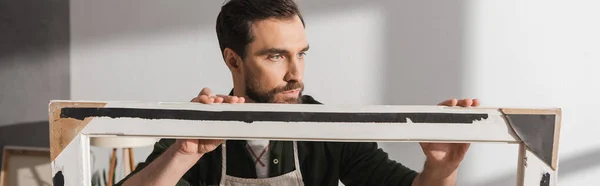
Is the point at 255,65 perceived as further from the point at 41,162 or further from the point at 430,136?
the point at 41,162

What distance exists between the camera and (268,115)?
0.63 metres

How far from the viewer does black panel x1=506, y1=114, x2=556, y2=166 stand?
63cm

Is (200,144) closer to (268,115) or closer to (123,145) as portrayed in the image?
(268,115)

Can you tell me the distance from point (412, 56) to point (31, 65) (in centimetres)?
139

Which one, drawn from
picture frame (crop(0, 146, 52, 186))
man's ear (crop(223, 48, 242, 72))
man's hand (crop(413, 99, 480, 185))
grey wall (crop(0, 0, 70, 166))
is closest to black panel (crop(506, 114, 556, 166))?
man's hand (crop(413, 99, 480, 185))

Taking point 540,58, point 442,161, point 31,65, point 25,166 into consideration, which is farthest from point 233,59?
point 25,166

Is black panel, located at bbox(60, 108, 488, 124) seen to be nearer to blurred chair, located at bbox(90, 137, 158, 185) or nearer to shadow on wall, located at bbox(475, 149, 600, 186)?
blurred chair, located at bbox(90, 137, 158, 185)

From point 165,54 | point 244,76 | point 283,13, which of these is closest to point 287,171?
point 244,76

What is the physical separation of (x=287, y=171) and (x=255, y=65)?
0.21m

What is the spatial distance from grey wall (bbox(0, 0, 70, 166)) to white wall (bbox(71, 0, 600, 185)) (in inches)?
4.8

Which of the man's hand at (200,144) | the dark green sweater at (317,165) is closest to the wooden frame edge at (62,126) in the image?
the man's hand at (200,144)

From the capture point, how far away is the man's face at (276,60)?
0.90m

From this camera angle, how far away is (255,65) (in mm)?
925

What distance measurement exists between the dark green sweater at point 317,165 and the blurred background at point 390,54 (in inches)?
25.9
